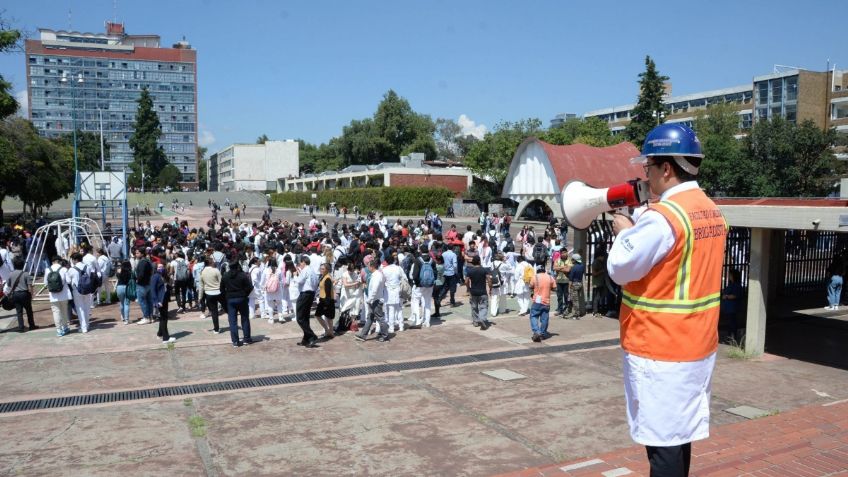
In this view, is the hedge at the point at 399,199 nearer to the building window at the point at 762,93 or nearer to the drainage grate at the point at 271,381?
the building window at the point at 762,93

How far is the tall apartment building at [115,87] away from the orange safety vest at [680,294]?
120 m

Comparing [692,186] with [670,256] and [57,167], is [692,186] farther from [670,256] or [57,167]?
[57,167]

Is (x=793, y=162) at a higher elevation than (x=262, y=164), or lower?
lower

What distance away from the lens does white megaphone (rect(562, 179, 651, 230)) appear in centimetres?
260

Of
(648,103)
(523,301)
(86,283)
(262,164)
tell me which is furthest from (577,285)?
(262,164)

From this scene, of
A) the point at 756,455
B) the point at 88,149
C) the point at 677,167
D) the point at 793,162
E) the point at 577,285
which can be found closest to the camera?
the point at 677,167

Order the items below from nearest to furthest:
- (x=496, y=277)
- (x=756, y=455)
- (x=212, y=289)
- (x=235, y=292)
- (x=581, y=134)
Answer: (x=756, y=455), (x=235, y=292), (x=212, y=289), (x=496, y=277), (x=581, y=134)

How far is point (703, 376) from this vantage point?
248cm

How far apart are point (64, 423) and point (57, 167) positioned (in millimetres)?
38177

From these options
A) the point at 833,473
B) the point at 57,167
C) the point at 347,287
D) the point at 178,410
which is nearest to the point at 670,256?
the point at 833,473

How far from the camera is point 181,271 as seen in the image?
42.9 ft

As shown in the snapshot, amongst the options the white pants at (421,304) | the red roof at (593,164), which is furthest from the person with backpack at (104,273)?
the red roof at (593,164)

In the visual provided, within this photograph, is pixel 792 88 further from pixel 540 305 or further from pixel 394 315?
pixel 394 315

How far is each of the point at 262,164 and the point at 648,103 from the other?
248 feet
